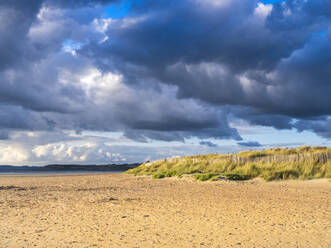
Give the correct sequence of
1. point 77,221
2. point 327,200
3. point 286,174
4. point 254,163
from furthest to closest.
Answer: point 254,163
point 286,174
point 327,200
point 77,221

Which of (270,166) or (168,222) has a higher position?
(270,166)

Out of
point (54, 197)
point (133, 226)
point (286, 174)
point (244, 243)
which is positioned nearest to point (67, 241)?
point (133, 226)

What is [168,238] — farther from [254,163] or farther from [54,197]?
[254,163]

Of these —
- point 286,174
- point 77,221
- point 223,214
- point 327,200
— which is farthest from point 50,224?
point 286,174

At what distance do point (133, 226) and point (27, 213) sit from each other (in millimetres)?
2726

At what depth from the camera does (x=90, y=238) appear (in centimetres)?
531

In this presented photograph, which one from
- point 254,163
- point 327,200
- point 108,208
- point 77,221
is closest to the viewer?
point 77,221

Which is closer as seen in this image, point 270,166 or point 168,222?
point 168,222

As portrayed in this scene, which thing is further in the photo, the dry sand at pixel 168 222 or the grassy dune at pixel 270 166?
the grassy dune at pixel 270 166

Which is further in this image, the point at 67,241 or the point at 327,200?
the point at 327,200

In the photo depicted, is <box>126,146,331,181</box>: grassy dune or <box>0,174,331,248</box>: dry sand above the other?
<box>126,146,331,181</box>: grassy dune

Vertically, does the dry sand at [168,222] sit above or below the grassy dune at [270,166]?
below

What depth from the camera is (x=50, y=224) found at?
6277 millimetres

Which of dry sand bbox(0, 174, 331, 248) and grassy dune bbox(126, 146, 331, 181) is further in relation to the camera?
grassy dune bbox(126, 146, 331, 181)
